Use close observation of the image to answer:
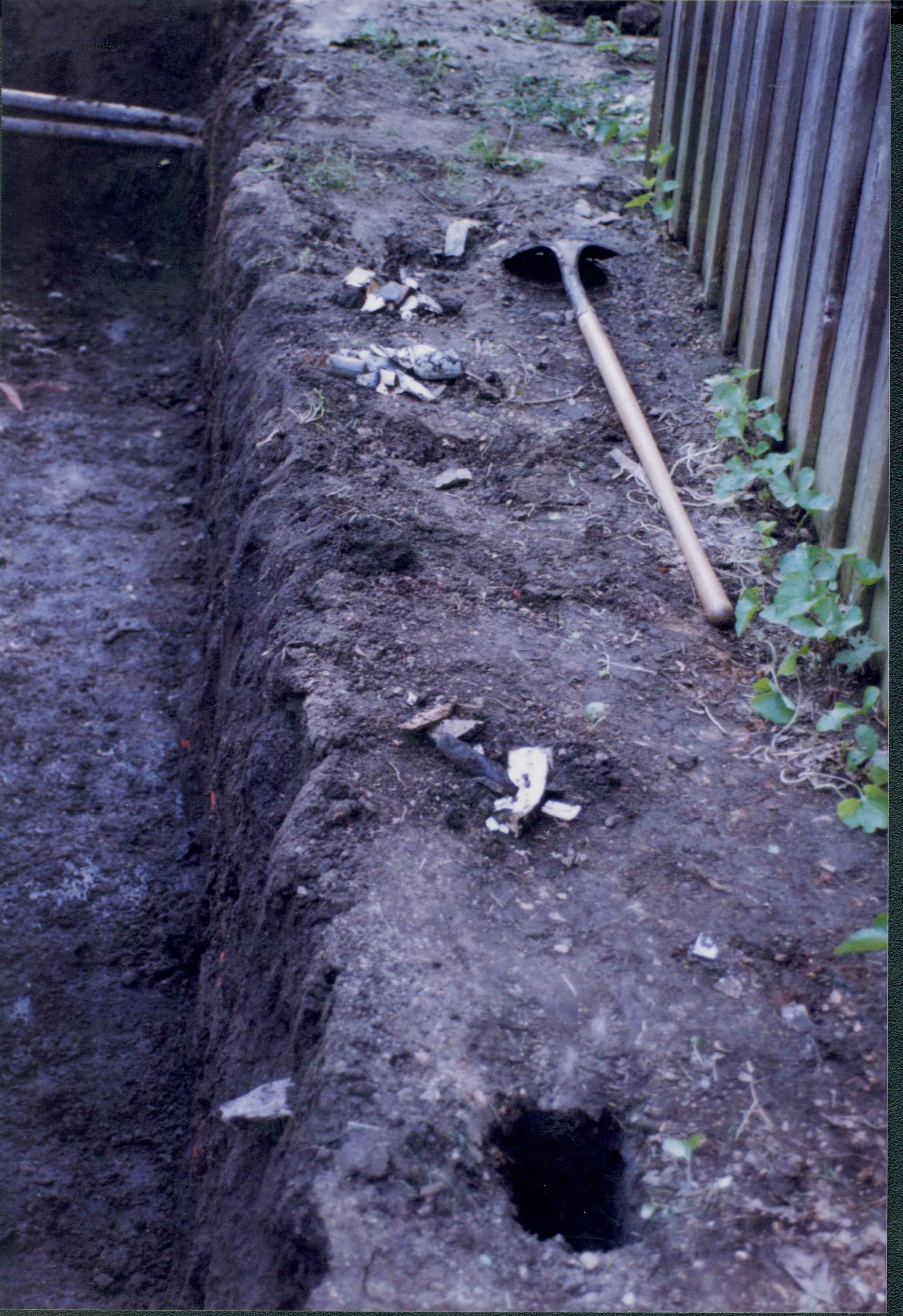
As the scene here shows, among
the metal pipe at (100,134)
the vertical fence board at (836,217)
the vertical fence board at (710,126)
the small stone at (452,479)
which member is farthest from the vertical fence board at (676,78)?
the metal pipe at (100,134)

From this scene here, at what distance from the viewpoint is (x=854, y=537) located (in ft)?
6.26

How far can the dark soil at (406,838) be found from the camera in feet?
4.08

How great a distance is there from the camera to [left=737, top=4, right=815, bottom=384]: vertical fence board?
2.18 metres

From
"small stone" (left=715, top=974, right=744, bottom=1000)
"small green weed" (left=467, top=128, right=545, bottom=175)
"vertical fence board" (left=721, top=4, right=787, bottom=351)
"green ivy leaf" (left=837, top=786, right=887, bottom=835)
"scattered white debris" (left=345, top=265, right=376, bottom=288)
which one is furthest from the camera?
"small green weed" (left=467, top=128, right=545, bottom=175)

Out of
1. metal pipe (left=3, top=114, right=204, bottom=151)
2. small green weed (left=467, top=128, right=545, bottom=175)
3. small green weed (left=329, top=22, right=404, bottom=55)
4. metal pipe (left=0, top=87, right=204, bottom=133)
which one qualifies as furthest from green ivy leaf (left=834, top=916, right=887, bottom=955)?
metal pipe (left=0, top=87, right=204, bottom=133)

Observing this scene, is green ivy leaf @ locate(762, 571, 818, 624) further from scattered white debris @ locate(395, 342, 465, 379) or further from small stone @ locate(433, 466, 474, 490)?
scattered white debris @ locate(395, 342, 465, 379)

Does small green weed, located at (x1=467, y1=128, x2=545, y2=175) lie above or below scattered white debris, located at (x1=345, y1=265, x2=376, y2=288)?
above

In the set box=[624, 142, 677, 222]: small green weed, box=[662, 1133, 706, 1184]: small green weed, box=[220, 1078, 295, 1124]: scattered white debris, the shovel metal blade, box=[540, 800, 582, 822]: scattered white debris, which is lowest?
box=[220, 1078, 295, 1124]: scattered white debris

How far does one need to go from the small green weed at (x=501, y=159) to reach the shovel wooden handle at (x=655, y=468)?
1052mm

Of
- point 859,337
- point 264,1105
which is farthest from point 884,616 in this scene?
point 264,1105

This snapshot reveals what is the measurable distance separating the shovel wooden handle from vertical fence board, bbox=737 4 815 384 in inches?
13.9

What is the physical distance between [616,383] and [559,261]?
78 cm

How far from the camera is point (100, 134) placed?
434 centimetres

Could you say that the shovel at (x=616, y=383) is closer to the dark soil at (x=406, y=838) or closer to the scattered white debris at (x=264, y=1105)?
the dark soil at (x=406, y=838)
